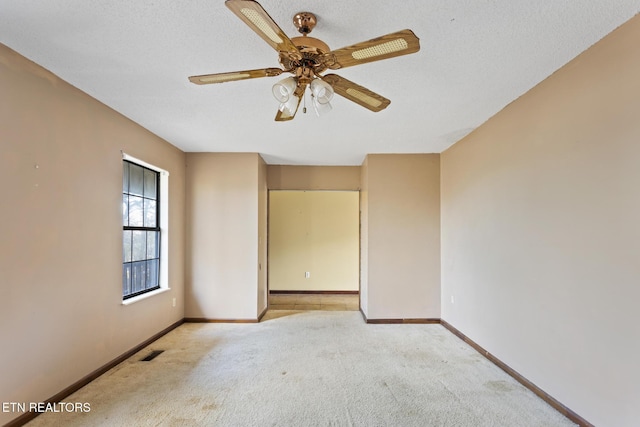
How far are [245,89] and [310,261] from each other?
4.97 meters

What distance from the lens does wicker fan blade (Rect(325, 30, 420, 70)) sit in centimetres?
134

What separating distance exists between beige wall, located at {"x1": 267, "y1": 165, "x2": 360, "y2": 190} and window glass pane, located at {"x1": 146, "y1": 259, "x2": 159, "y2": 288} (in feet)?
7.01

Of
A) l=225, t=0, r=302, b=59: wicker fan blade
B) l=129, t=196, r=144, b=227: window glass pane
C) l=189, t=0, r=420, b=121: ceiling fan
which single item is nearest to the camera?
l=225, t=0, r=302, b=59: wicker fan blade

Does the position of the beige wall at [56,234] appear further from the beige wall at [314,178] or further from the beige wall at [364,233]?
the beige wall at [364,233]

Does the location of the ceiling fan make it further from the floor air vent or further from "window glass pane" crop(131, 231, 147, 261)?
the floor air vent

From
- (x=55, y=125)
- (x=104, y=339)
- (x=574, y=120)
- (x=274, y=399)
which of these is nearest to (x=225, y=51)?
(x=55, y=125)

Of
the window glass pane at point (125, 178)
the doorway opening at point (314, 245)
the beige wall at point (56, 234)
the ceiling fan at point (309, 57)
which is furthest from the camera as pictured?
the doorway opening at point (314, 245)

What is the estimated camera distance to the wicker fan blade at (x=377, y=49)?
1.34 meters

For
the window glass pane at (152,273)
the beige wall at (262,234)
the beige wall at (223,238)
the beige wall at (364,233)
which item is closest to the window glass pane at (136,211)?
the window glass pane at (152,273)

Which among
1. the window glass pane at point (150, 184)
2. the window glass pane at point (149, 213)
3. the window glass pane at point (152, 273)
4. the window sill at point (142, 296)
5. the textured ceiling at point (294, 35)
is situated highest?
the textured ceiling at point (294, 35)

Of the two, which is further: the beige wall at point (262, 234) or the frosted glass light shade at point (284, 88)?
the beige wall at point (262, 234)

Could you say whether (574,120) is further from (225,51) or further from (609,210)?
(225,51)

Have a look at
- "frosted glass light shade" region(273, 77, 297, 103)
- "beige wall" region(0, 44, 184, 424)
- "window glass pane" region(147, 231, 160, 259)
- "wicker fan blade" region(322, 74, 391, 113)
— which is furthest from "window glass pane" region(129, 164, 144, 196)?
"wicker fan blade" region(322, 74, 391, 113)

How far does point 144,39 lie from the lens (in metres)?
1.94
